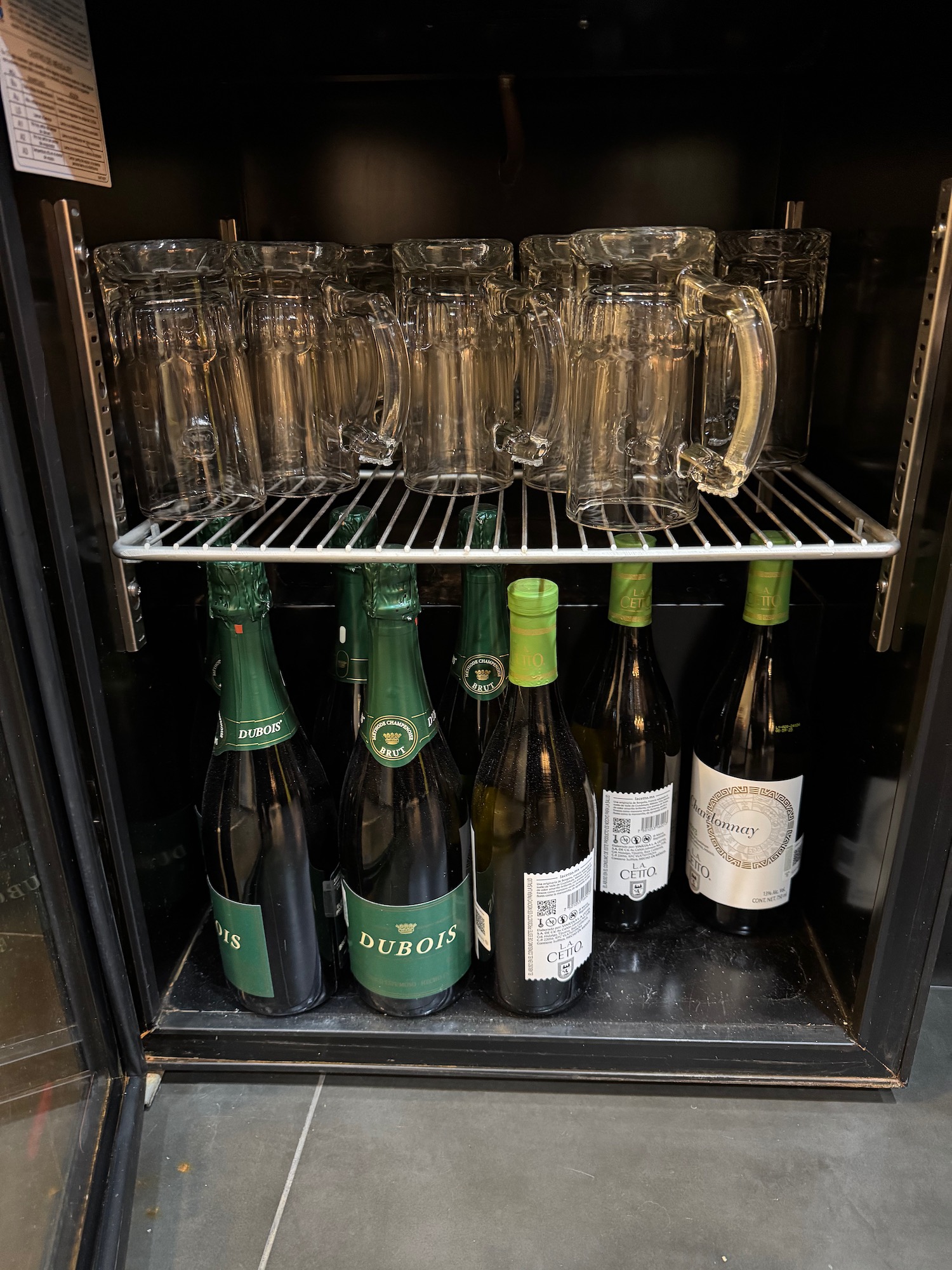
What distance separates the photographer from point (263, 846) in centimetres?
82

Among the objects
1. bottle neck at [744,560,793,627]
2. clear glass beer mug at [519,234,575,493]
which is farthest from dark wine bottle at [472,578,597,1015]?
bottle neck at [744,560,793,627]

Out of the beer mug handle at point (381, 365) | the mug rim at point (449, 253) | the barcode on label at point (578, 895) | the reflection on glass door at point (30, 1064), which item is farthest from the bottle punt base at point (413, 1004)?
the mug rim at point (449, 253)

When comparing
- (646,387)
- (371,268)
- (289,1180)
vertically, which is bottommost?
(289,1180)

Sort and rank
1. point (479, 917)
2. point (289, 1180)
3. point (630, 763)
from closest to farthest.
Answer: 1. point (289, 1180)
2. point (479, 917)
3. point (630, 763)

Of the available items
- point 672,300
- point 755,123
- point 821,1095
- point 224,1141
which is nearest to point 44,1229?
point 224,1141

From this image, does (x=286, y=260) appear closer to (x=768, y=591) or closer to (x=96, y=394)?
(x=96, y=394)

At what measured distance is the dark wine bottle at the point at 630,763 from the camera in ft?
2.92

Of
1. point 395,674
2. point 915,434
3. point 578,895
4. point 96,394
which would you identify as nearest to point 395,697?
point 395,674

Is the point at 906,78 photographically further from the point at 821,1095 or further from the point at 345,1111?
the point at 345,1111

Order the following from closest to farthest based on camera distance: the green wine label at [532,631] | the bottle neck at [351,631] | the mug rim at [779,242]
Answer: the green wine label at [532,631] < the mug rim at [779,242] < the bottle neck at [351,631]

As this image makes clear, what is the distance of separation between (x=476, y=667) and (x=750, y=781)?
0.97ft

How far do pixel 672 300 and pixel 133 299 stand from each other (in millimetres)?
435

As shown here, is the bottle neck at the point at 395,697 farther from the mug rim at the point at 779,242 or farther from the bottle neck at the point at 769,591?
the mug rim at the point at 779,242

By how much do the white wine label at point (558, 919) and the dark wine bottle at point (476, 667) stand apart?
5.8 inches
